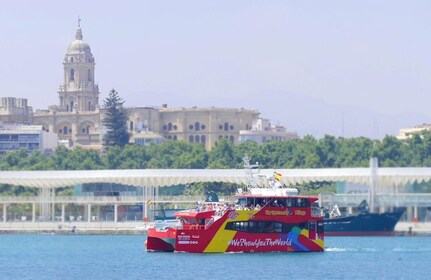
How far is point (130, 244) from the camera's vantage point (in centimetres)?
11525

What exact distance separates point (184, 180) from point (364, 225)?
21035 mm

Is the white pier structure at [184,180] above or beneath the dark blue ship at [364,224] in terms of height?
above

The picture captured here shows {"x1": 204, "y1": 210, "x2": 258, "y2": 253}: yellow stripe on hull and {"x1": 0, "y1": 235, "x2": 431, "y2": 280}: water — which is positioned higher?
{"x1": 204, "y1": 210, "x2": 258, "y2": 253}: yellow stripe on hull

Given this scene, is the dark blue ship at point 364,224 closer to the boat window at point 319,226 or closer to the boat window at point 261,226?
the boat window at point 319,226

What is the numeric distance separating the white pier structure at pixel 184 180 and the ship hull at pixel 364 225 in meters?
5.30

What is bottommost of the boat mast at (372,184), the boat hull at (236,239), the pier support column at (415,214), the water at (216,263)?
the water at (216,263)

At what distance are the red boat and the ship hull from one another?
30628 mm

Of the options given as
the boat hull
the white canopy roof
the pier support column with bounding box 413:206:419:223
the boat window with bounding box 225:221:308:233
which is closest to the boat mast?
the white canopy roof

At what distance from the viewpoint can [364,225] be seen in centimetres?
12719

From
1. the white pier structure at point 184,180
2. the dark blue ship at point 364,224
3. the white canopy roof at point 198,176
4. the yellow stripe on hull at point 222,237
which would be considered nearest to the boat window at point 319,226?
the yellow stripe on hull at point 222,237

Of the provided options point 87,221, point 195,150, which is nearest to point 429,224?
point 87,221

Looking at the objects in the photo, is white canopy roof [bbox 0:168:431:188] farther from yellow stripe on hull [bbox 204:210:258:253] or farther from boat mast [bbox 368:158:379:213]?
yellow stripe on hull [bbox 204:210:258:253]

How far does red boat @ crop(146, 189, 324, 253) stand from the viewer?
9225 cm

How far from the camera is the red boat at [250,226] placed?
303 feet
